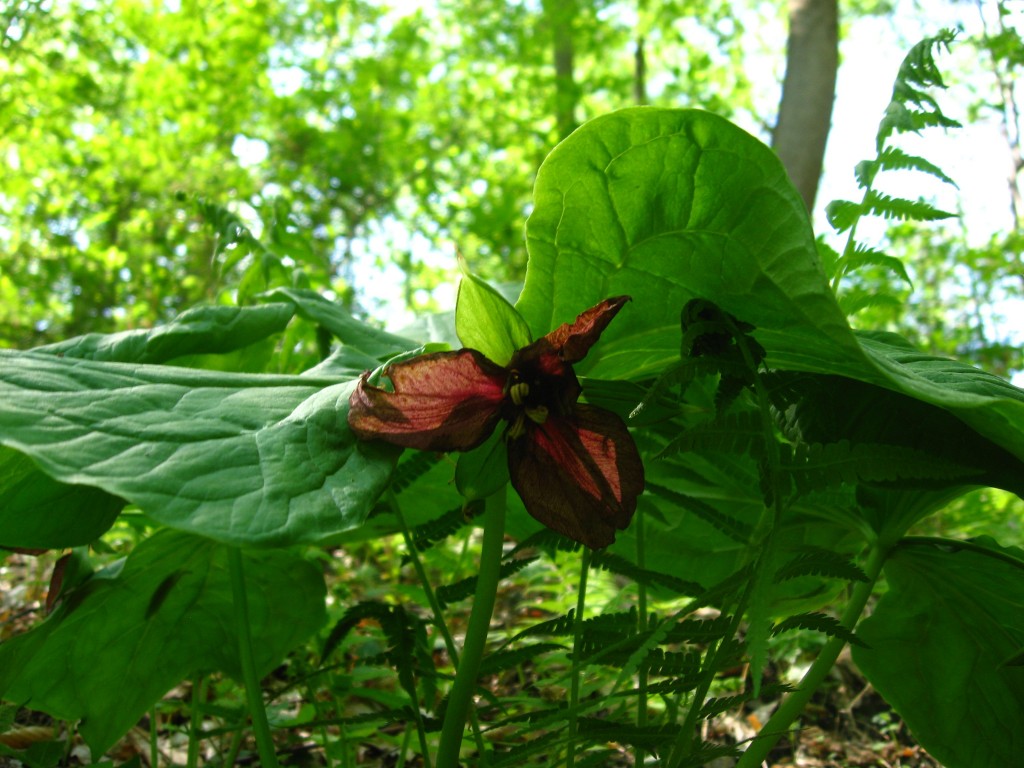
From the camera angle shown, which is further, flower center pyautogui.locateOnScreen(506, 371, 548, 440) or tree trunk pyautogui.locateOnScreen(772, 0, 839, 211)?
tree trunk pyautogui.locateOnScreen(772, 0, 839, 211)

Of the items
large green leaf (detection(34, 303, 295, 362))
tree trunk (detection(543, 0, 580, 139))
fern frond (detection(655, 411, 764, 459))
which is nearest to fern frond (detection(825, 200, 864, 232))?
fern frond (detection(655, 411, 764, 459))

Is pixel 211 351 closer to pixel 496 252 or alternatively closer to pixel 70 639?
pixel 70 639

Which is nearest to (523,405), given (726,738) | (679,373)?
(679,373)

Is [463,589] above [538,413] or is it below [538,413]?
below

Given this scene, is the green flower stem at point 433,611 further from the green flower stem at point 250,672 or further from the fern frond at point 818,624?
the fern frond at point 818,624

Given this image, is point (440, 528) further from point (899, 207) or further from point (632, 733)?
point (899, 207)

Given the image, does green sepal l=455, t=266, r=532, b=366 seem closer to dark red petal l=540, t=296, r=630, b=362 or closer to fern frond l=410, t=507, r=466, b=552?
dark red petal l=540, t=296, r=630, b=362
